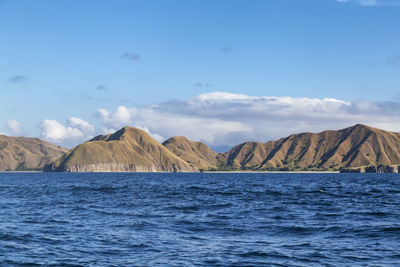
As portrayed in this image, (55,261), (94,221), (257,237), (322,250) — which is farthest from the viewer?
(94,221)

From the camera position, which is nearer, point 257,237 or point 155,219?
point 257,237

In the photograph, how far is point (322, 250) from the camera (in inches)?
901

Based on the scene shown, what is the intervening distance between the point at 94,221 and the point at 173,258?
15859mm

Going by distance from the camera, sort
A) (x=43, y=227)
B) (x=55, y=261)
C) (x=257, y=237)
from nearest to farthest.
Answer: (x=55, y=261) → (x=257, y=237) → (x=43, y=227)

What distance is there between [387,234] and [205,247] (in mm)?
13393

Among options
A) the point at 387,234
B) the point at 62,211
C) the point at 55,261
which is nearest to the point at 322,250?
the point at 387,234

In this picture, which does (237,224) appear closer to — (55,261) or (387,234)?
(387,234)

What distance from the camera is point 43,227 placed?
3108 centimetres

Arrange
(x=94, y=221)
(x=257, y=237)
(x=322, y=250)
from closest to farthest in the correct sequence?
(x=322, y=250) < (x=257, y=237) < (x=94, y=221)

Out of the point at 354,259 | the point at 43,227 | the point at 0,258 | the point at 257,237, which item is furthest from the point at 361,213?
the point at 0,258

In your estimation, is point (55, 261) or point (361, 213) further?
point (361, 213)

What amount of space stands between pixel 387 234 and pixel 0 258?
24324 mm

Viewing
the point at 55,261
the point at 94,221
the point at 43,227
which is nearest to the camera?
the point at 55,261

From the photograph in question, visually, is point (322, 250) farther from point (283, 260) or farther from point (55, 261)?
point (55, 261)
